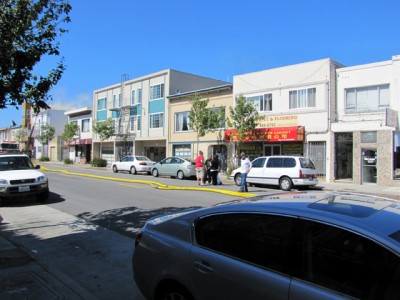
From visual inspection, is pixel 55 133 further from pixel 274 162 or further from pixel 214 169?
pixel 274 162

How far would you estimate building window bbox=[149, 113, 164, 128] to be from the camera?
35.8m

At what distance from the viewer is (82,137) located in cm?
5016

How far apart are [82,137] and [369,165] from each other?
38558mm

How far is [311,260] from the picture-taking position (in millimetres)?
2574

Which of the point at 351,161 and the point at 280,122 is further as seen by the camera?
the point at 280,122

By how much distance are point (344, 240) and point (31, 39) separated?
7.05 metres

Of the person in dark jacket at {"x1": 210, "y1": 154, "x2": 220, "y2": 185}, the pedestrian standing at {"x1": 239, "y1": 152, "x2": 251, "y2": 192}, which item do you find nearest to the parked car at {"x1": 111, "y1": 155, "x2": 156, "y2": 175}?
the person in dark jacket at {"x1": 210, "y1": 154, "x2": 220, "y2": 185}

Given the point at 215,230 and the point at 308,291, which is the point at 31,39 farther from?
the point at 308,291

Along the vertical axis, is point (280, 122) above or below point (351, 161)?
above

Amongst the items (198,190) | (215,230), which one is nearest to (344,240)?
(215,230)

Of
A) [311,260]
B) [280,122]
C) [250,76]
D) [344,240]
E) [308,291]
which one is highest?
[250,76]

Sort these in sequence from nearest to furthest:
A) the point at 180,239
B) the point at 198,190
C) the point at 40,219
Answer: the point at 180,239 < the point at 40,219 < the point at 198,190

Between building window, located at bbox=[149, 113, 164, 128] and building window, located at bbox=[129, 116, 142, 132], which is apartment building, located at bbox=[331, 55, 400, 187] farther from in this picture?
building window, located at bbox=[129, 116, 142, 132]

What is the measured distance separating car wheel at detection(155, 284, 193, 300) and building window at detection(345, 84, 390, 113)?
20583 mm
